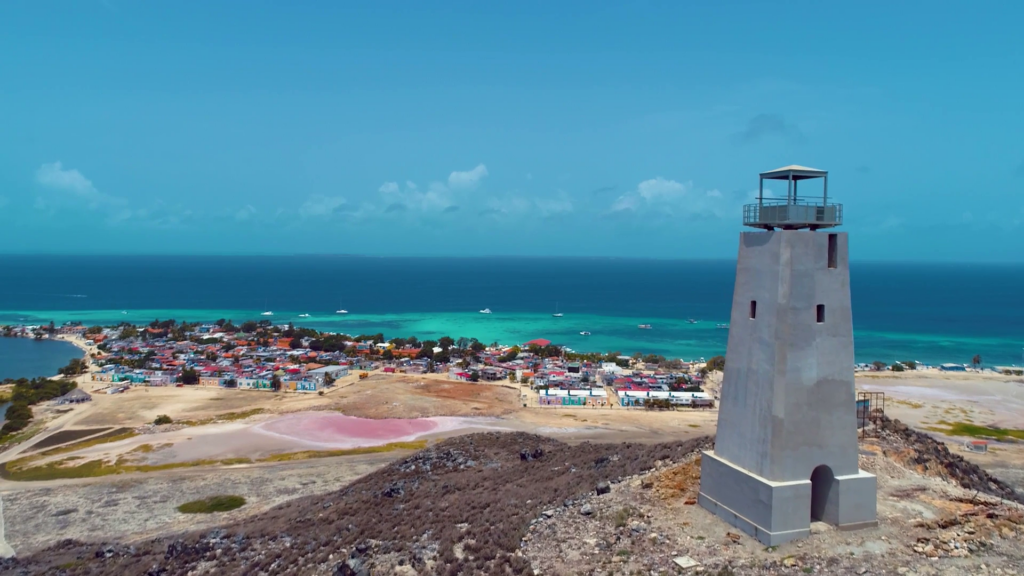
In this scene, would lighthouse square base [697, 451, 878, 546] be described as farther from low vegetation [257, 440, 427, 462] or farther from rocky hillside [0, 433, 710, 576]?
low vegetation [257, 440, 427, 462]

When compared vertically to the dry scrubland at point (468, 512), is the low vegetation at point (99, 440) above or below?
below

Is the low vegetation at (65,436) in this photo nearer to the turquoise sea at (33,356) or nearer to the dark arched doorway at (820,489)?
the turquoise sea at (33,356)

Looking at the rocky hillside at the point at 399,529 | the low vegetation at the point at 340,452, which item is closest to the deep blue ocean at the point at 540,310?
the low vegetation at the point at 340,452

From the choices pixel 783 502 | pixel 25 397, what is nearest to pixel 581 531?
pixel 783 502

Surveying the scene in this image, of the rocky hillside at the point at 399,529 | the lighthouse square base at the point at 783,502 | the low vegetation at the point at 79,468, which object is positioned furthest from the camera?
the low vegetation at the point at 79,468

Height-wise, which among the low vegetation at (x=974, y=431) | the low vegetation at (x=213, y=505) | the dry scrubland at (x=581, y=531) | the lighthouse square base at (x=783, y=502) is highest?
the lighthouse square base at (x=783, y=502)

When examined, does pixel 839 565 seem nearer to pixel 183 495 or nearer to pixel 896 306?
pixel 183 495

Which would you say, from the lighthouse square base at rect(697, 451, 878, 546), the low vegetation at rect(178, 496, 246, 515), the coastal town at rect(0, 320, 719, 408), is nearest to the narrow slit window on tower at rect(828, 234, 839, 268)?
the lighthouse square base at rect(697, 451, 878, 546)
